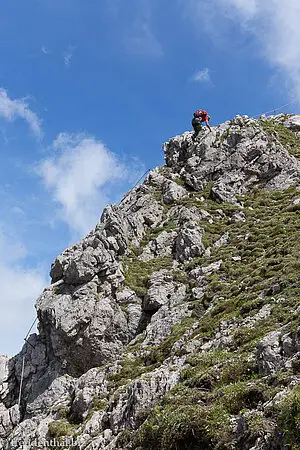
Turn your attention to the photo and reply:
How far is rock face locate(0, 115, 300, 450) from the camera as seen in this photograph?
12.7 metres

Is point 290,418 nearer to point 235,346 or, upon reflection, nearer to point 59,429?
point 235,346

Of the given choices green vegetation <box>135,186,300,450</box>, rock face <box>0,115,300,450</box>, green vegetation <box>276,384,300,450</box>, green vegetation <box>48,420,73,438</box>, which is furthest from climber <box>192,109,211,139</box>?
green vegetation <box>276,384,300,450</box>

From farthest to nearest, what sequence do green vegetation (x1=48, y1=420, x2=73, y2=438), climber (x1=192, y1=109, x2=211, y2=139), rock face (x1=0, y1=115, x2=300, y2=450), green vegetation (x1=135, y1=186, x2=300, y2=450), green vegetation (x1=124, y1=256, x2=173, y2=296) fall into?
1. climber (x1=192, y1=109, x2=211, y2=139)
2. green vegetation (x1=124, y1=256, x2=173, y2=296)
3. green vegetation (x1=48, y1=420, x2=73, y2=438)
4. rock face (x1=0, y1=115, x2=300, y2=450)
5. green vegetation (x1=135, y1=186, x2=300, y2=450)

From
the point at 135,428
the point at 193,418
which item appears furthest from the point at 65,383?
the point at 193,418

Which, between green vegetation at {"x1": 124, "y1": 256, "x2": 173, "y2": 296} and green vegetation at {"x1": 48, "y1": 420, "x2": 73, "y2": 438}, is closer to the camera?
green vegetation at {"x1": 48, "y1": 420, "x2": 73, "y2": 438}

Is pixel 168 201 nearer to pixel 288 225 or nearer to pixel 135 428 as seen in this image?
pixel 288 225

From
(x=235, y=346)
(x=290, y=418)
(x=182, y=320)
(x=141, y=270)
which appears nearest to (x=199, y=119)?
(x=141, y=270)

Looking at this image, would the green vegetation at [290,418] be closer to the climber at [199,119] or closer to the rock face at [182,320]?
the rock face at [182,320]

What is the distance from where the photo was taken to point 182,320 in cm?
2450

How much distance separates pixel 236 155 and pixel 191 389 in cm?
3458

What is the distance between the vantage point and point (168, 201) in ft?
141

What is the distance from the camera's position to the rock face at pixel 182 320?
41.8ft

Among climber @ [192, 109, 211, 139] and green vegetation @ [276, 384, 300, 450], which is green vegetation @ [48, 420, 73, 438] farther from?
climber @ [192, 109, 211, 139]

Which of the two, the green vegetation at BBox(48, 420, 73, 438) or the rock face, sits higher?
the rock face
